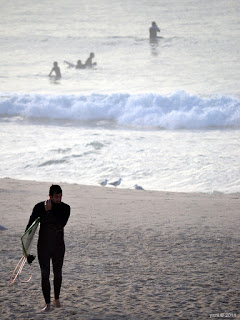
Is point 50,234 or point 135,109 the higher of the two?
point 50,234

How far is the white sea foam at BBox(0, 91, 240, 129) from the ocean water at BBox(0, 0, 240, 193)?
0.13 feet

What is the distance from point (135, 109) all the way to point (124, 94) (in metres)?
1.76

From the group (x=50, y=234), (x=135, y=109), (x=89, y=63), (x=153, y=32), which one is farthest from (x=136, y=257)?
(x=153, y=32)

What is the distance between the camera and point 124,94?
73.0 feet

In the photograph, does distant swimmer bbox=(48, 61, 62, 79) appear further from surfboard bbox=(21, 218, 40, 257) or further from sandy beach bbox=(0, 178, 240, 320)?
surfboard bbox=(21, 218, 40, 257)

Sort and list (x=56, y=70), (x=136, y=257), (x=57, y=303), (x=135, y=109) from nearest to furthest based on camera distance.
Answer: (x=57, y=303), (x=136, y=257), (x=135, y=109), (x=56, y=70)

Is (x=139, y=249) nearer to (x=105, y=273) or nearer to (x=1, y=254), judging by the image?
(x=105, y=273)

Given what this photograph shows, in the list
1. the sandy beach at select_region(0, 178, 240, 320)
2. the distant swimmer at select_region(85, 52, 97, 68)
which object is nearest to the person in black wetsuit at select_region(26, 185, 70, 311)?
the sandy beach at select_region(0, 178, 240, 320)

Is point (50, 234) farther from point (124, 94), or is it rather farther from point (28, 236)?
point (124, 94)

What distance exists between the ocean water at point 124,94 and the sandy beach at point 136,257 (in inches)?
97.7

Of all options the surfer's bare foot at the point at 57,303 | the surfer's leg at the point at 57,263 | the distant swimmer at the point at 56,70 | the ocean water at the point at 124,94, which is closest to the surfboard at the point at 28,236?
the surfer's leg at the point at 57,263

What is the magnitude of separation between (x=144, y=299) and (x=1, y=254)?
202 cm

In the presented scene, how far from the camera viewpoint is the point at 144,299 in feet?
16.6

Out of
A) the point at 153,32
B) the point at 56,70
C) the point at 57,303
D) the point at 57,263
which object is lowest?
the point at 56,70
